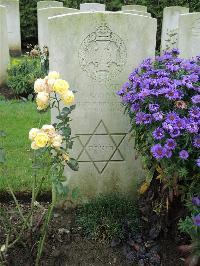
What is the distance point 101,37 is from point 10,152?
6.20 ft

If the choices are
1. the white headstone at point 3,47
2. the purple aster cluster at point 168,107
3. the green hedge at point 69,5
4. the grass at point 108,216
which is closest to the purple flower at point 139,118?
the purple aster cluster at point 168,107

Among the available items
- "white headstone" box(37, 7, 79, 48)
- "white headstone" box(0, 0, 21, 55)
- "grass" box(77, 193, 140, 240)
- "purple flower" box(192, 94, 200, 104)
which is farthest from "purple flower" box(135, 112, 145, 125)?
"white headstone" box(0, 0, 21, 55)

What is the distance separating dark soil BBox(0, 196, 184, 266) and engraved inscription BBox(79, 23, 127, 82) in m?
1.22

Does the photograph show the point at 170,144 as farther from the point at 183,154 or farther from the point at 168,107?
the point at 168,107

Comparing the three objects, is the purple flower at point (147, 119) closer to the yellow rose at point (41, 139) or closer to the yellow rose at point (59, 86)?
the yellow rose at point (59, 86)

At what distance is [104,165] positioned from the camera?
3.34 meters

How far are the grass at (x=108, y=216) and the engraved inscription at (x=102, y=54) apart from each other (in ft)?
3.21

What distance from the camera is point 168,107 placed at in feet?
8.38

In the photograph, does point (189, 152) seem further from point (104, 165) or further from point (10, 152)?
point (10, 152)

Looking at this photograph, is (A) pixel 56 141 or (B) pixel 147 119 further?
(B) pixel 147 119

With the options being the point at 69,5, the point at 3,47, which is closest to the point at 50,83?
the point at 3,47

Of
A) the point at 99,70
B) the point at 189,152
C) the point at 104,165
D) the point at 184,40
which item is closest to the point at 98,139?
the point at 104,165

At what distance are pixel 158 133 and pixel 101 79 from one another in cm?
89

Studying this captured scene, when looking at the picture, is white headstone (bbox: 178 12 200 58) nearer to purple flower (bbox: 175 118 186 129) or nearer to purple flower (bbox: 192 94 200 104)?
purple flower (bbox: 192 94 200 104)
